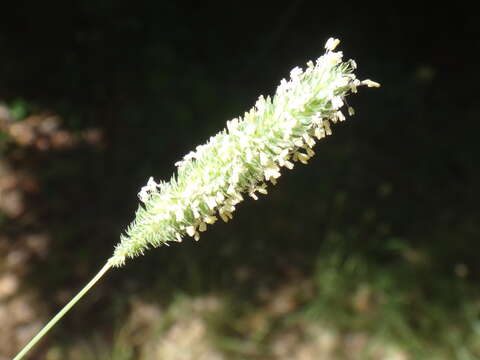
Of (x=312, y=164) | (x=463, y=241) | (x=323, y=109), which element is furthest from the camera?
(x=312, y=164)

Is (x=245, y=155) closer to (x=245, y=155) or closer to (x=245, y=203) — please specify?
(x=245, y=155)

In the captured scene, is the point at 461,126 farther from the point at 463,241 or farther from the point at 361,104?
the point at 463,241

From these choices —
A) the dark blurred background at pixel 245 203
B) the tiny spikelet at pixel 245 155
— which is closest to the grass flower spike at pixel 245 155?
the tiny spikelet at pixel 245 155

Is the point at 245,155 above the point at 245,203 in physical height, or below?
below

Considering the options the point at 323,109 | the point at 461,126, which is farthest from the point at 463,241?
the point at 323,109

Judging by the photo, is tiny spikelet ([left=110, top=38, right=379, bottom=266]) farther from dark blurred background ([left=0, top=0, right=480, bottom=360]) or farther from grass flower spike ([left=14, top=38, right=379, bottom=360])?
dark blurred background ([left=0, top=0, right=480, bottom=360])

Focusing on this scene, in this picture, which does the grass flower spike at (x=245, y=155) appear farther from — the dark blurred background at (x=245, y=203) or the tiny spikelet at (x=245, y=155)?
the dark blurred background at (x=245, y=203)

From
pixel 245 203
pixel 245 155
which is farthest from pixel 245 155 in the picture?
pixel 245 203
